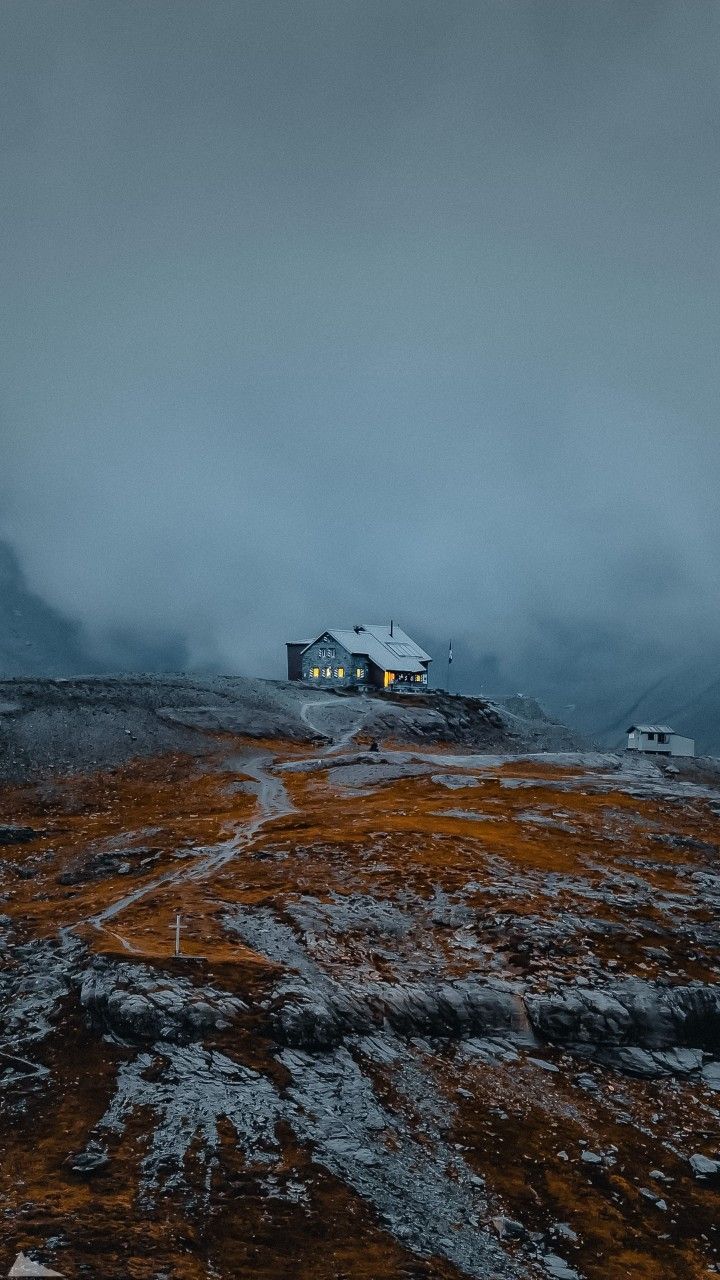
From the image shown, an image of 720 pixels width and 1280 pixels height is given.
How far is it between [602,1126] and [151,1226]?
48.7ft

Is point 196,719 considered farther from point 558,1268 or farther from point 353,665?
point 558,1268

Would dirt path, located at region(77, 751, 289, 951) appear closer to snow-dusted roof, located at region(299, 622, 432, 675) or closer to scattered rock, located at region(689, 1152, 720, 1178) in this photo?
scattered rock, located at region(689, 1152, 720, 1178)

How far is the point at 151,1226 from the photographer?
50.0ft

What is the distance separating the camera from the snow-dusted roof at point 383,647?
5448 inches

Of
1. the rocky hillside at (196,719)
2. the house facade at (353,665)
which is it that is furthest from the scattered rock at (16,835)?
the house facade at (353,665)

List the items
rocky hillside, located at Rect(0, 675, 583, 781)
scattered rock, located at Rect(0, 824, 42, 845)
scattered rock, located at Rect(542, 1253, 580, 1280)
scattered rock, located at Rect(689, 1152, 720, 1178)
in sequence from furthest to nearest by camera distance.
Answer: rocky hillside, located at Rect(0, 675, 583, 781)
scattered rock, located at Rect(0, 824, 42, 845)
scattered rock, located at Rect(689, 1152, 720, 1178)
scattered rock, located at Rect(542, 1253, 580, 1280)

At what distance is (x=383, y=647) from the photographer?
145875 mm

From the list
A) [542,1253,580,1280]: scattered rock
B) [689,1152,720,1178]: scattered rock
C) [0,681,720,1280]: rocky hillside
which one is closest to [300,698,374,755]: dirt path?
[0,681,720,1280]: rocky hillside

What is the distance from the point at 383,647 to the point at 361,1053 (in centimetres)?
12239

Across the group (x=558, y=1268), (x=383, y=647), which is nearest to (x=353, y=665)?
(x=383, y=647)

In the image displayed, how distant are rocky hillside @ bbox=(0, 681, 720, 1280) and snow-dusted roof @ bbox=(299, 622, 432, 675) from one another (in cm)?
8473

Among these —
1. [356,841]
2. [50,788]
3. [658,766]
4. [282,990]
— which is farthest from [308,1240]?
[658,766]

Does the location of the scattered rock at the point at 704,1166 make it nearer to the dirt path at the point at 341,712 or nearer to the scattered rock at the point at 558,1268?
the scattered rock at the point at 558,1268

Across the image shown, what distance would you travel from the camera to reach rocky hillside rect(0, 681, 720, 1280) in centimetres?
1627
